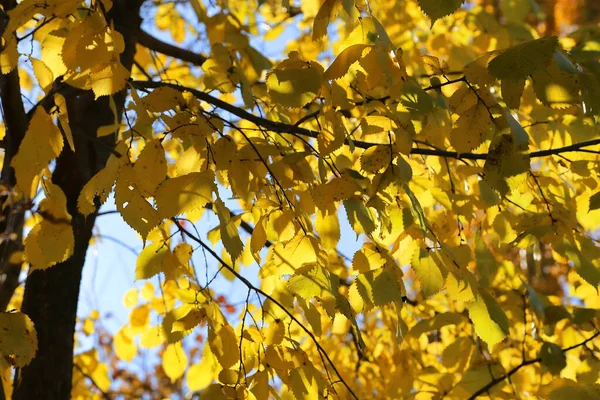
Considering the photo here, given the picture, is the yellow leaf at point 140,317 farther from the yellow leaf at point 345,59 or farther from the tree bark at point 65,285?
the yellow leaf at point 345,59

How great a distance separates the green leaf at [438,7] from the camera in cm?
96

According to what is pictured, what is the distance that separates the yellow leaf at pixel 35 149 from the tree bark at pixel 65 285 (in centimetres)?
56

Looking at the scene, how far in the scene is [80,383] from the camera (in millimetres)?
2799

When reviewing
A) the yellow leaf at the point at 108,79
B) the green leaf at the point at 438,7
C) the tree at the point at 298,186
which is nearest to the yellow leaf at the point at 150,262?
the tree at the point at 298,186

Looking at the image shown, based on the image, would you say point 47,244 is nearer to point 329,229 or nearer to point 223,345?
point 223,345

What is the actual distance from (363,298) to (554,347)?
2.44 feet

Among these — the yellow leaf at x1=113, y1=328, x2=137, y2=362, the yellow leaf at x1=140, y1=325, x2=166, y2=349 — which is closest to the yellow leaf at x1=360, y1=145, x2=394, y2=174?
the yellow leaf at x1=140, y1=325, x2=166, y2=349

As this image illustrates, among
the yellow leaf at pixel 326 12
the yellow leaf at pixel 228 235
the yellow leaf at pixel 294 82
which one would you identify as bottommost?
the yellow leaf at pixel 228 235

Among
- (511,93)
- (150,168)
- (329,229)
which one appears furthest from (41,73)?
(511,93)

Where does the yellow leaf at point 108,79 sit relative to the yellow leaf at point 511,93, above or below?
above

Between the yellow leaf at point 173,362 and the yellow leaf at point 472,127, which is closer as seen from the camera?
the yellow leaf at point 472,127

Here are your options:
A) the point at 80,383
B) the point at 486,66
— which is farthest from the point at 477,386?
the point at 80,383

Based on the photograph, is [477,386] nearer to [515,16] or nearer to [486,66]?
[486,66]

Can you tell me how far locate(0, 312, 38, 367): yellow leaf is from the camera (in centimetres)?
99
